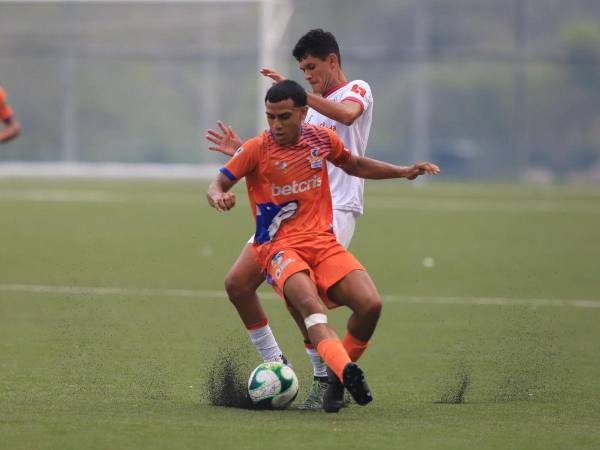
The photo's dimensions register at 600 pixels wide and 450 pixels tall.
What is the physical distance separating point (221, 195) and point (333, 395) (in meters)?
1.32

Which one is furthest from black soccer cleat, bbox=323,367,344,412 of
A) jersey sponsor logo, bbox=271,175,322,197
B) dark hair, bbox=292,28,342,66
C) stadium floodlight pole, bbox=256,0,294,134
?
stadium floodlight pole, bbox=256,0,294,134

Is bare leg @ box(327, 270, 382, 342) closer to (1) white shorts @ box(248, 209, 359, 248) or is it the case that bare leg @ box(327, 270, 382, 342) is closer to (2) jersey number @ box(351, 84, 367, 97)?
(1) white shorts @ box(248, 209, 359, 248)

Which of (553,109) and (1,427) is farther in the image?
(553,109)

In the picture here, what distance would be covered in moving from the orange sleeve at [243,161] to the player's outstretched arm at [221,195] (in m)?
0.04

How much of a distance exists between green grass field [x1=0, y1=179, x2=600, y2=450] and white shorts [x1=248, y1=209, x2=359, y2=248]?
1.02 meters

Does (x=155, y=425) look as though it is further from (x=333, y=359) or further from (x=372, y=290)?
(x=372, y=290)

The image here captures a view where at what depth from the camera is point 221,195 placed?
6.63m

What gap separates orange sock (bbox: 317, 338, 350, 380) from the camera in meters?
6.48

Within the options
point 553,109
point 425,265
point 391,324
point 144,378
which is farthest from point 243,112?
point 144,378

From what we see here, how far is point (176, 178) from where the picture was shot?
36.3m

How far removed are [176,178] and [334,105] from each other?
1151 inches

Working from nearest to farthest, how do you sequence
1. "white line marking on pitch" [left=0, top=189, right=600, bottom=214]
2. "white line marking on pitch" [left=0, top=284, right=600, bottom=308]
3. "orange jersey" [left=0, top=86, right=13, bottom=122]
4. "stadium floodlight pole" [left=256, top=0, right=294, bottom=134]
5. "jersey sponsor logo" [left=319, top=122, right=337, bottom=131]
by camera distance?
"jersey sponsor logo" [left=319, top=122, right=337, bottom=131] → "white line marking on pitch" [left=0, top=284, right=600, bottom=308] → "orange jersey" [left=0, top=86, right=13, bottom=122] → "white line marking on pitch" [left=0, top=189, right=600, bottom=214] → "stadium floodlight pole" [left=256, top=0, right=294, bottom=134]

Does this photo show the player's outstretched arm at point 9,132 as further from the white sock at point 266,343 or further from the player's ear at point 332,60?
the white sock at point 266,343

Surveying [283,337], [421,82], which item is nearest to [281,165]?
[283,337]
